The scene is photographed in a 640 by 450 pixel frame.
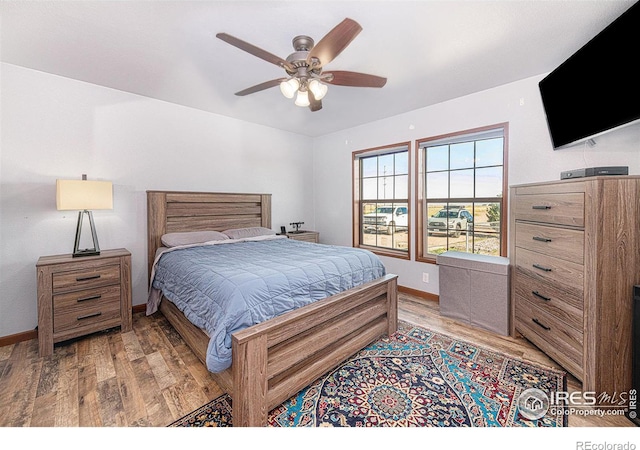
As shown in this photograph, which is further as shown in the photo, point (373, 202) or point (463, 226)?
point (373, 202)

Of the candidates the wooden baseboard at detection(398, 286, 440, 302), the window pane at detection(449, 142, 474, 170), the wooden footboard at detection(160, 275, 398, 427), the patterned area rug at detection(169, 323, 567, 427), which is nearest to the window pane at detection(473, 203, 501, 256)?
the window pane at detection(449, 142, 474, 170)

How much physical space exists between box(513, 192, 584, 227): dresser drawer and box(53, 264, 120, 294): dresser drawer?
3.83 m

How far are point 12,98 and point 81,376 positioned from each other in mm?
2578

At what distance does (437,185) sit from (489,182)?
609mm

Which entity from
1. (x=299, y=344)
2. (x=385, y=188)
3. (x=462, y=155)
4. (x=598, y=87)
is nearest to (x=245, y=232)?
(x=385, y=188)

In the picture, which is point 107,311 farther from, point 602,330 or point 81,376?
point 602,330

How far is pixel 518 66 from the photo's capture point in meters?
2.54

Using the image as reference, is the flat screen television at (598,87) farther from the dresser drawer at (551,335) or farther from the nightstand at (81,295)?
the nightstand at (81,295)

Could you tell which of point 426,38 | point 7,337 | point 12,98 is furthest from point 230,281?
point 12,98

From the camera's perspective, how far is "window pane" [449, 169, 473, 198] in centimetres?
336

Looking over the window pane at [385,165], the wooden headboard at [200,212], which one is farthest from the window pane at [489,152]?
the wooden headboard at [200,212]

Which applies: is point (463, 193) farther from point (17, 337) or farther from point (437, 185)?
point (17, 337)

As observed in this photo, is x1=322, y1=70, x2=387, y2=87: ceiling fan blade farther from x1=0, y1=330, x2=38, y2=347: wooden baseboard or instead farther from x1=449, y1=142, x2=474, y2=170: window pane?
x1=0, y1=330, x2=38, y2=347: wooden baseboard

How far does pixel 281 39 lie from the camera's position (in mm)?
2117
